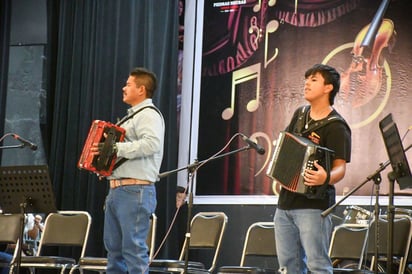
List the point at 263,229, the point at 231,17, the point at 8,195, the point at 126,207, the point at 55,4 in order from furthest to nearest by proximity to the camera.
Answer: the point at 55,4
the point at 231,17
the point at 263,229
the point at 8,195
the point at 126,207

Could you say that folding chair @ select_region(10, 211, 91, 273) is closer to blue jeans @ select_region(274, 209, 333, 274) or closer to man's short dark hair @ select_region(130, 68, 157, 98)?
man's short dark hair @ select_region(130, 68, 157, 98)

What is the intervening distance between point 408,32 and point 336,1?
2.52 feet

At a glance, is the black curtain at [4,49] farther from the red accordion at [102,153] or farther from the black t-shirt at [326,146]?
the black t-shirt at [326,146]

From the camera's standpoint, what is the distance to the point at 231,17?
23.9ft

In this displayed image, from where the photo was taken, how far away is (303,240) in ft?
13.1

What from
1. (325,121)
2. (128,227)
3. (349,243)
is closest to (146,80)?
(128,227)

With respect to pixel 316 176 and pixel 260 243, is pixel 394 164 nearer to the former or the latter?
pixel 316 176

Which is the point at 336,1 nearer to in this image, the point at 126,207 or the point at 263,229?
the point at 263,229

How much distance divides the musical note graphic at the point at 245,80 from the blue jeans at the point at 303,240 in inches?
118

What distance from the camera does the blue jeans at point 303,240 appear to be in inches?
156

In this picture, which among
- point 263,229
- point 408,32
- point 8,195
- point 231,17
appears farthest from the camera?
point 231,17

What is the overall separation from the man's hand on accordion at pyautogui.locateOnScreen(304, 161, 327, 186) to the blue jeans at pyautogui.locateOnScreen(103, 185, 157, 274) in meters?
1.29

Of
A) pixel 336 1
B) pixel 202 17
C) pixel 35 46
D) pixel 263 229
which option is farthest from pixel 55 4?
pixel 263 229

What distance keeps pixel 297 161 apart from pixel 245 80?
317cm
